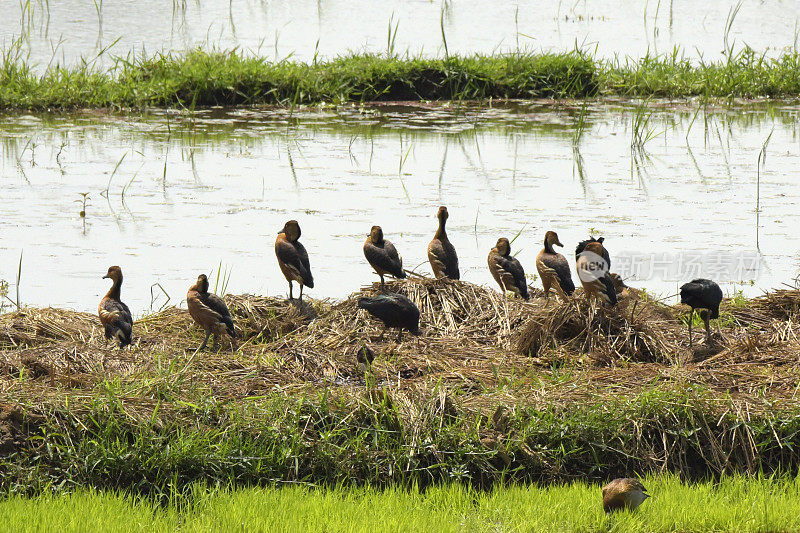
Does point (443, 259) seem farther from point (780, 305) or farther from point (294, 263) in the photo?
point (780, 305)

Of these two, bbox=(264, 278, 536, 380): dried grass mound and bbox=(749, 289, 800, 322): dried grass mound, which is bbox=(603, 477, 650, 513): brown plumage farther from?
bbox=(749, 289, 800, 322): dried grass mound

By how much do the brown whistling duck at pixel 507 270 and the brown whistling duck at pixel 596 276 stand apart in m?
0.42

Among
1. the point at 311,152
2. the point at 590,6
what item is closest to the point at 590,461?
the point at 311,152

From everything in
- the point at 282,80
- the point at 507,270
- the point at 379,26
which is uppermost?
the point at 379,26

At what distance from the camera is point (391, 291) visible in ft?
22.9

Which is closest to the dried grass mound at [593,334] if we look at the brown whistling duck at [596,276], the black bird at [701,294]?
the brown whistling duck at [596,276]

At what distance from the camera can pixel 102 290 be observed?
25.0ft

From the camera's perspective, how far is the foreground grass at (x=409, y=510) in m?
4.34

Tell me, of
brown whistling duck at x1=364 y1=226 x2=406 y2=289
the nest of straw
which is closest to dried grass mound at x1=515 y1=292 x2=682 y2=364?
the nest of straw

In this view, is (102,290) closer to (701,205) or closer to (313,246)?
(313,246)

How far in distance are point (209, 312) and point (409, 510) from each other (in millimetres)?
2230

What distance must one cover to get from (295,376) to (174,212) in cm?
420

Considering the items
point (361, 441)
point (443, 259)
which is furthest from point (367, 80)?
point (361, 441)

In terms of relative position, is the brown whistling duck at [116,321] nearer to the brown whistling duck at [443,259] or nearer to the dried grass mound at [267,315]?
the dried grass mound at [267,315]
